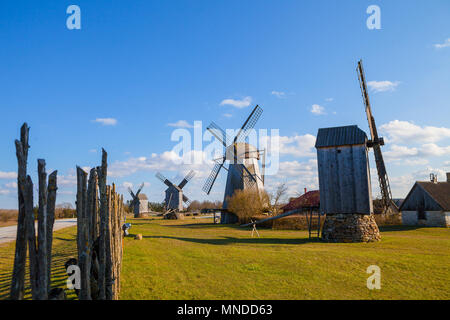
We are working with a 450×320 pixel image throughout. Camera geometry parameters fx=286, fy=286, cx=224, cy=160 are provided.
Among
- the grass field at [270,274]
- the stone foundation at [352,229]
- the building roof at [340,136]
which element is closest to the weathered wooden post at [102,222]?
the grass field at [270,274]

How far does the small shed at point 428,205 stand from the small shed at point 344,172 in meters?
14.8

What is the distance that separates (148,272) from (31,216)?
5.85m

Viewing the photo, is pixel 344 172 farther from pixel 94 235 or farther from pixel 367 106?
pixel 94 235

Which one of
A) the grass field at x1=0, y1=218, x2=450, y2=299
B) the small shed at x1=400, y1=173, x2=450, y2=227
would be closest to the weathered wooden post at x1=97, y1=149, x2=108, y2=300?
the grass field at x1=0, y1=218, x2=450, y2=299

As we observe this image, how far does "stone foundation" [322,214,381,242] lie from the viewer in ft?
59.2

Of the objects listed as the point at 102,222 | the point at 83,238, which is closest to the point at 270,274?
the point at 102,222

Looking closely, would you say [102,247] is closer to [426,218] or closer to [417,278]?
[417,278]

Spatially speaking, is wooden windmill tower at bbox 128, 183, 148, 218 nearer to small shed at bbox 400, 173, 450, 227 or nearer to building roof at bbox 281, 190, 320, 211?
building roof at bbox 281, 190, 320, 211

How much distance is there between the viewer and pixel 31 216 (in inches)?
164

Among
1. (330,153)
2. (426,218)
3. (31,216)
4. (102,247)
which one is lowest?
(426,218)

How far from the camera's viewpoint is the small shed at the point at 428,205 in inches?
1095

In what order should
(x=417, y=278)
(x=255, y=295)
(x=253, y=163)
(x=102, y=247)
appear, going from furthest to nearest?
(x=253, y=163), (x=417, y=278), (x=255, y=295), (x=102, y=247)

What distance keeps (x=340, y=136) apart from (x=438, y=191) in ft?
60.0
